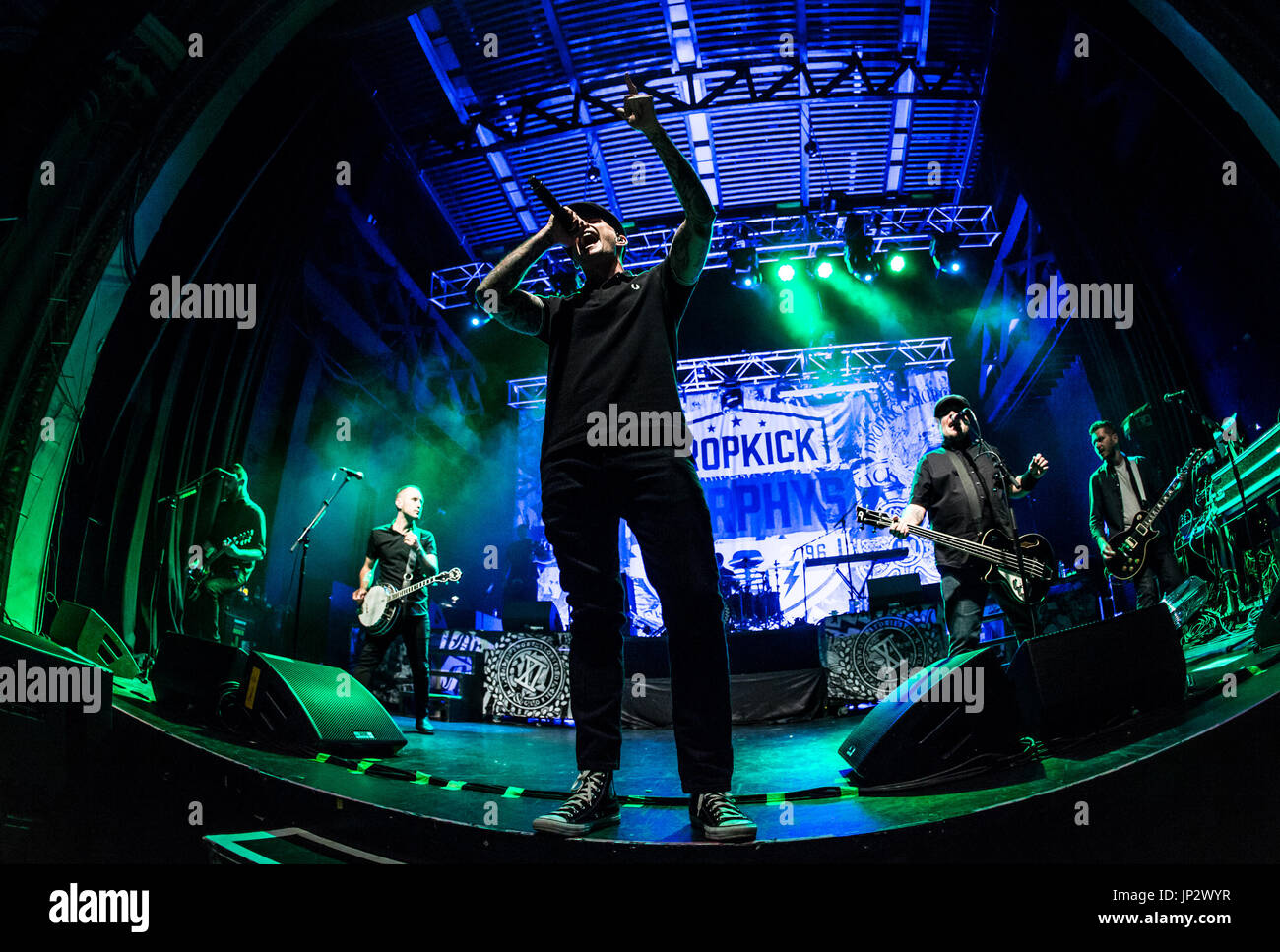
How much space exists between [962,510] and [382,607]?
4710 mm

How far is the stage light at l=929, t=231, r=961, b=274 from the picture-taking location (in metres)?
11.1

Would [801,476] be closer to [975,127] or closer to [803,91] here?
[975,127]

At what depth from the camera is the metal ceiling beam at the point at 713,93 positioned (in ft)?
29.8

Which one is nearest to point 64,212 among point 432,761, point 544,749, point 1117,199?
point 432,761

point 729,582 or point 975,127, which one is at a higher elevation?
point 975,127

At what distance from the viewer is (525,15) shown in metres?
8.48

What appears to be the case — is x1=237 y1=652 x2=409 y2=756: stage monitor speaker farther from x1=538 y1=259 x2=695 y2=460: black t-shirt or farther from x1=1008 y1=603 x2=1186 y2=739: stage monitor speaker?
x1=1008 y1=603 x2=1186 y2=739: stage monitor speaker

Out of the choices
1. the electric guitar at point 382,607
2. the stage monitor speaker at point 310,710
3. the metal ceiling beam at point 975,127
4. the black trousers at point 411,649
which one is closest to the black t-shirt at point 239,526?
the electric guitar at point 382,607

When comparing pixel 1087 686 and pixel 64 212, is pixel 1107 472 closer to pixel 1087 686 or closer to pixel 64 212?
pixel 1087 686

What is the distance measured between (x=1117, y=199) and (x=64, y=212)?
1015 cm

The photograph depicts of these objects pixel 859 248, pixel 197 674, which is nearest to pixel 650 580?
pixel 197 674

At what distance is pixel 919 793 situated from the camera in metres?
2.26

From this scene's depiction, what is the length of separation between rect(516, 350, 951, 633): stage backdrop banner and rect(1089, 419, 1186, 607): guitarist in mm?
5669

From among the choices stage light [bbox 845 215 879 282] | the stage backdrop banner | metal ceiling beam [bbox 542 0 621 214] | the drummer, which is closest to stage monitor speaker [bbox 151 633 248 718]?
metal ceiling beam [bbox 542 0 621 214]
